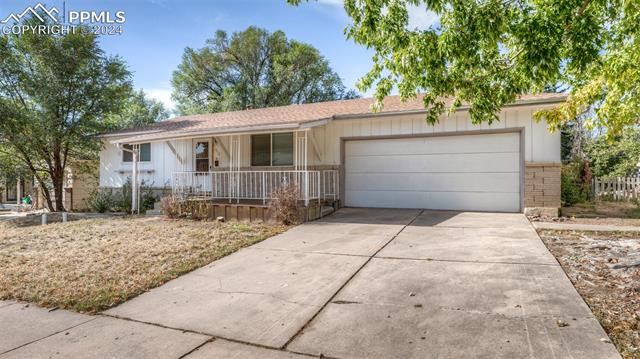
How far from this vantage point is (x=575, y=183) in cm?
1266

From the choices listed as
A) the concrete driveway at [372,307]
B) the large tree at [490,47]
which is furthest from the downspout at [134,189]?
the large tree at [490,47]

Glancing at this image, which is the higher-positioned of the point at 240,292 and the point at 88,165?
the point at 88,165

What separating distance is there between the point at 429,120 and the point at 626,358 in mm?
3841

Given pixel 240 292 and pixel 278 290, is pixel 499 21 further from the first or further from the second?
pixel 240 292

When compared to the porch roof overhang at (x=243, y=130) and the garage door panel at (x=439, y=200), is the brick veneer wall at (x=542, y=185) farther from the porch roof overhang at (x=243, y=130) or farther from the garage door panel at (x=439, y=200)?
the porch roof overhang at (x=243, y=130)

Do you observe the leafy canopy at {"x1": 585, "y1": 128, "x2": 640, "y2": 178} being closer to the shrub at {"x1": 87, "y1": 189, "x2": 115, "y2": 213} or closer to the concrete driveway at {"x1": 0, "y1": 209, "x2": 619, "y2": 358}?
the concrete driveway at {"x1": 0, "y1": 209, "x2": 619, "y2": 358}

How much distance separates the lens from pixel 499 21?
4.40 meters

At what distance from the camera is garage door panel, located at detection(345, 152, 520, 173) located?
978cm

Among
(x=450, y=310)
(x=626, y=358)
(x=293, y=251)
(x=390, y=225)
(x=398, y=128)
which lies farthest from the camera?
(x=398, y=128)

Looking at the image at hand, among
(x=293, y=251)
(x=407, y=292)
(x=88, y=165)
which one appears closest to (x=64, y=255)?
(x=293, y=251)

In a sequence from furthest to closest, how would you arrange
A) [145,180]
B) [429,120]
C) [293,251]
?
1. [145,180]
2. [293,251]
3. [429,120]

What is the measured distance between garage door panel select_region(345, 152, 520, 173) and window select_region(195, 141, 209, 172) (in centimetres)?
469

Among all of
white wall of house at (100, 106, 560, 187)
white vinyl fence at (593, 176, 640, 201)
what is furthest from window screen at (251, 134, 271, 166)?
white vinyl fence at (593, 176, 640, 201)

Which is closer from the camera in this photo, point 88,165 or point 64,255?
point 64,255
